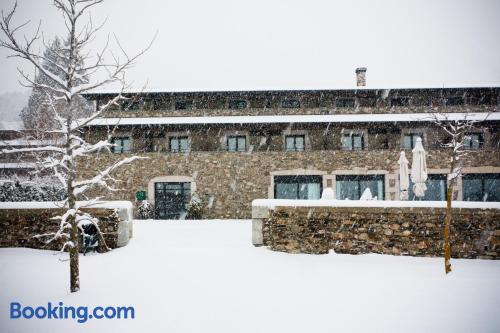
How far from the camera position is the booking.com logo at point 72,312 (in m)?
4.77

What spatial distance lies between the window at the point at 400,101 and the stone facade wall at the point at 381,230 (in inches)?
465

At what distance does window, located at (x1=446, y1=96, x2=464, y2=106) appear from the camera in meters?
17.6

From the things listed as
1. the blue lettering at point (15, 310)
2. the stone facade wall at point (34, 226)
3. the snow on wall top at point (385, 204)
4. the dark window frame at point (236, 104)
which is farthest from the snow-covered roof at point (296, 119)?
the blue lettering at point (15, 310)

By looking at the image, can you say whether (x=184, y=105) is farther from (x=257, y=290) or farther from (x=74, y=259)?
(x=257, y=290)

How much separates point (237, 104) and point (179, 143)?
4.27 m

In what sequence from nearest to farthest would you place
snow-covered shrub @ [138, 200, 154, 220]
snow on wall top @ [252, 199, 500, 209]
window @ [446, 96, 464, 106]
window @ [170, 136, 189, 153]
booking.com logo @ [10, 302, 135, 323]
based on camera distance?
booking.com logo @ [10, 302, 135, 323] < snow on wall top @ [252, 199, 500, 209] < snow-covered shrub @ [138, 200, 154, 220] < window @ [170, 136, 189, 153] < window @ [446, 96, 464, 106]

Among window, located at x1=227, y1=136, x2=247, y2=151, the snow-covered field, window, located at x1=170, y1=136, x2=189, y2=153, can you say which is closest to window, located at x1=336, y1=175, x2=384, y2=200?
window, located at x1=227, y1=136, x2=247, y2=151

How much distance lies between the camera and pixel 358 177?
16.1m

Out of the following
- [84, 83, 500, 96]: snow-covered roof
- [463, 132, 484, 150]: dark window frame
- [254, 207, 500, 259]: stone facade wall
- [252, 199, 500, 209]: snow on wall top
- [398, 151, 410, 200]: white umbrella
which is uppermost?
[84, 83, 500, 96]: snow-covered roof

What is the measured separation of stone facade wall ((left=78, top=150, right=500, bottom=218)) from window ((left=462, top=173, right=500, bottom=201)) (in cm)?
169

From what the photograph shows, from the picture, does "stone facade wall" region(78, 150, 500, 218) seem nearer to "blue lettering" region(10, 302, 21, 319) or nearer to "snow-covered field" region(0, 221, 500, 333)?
"snow-covered field" region(0, 221, 500, 333)

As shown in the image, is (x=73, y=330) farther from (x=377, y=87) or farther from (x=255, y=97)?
(x=377, y=87)

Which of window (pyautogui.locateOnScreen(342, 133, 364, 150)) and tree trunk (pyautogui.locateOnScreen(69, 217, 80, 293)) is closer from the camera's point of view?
tree trunk (pyautogui.locateOnScreen(69, 217, 80, 293))

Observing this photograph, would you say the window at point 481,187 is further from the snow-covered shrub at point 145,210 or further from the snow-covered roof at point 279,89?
the snow-covered shrub at point 145,210
